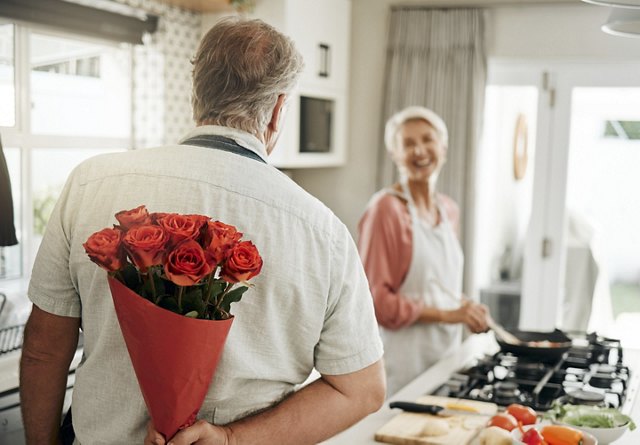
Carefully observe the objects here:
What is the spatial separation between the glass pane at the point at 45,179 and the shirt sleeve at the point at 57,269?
1.74 meters

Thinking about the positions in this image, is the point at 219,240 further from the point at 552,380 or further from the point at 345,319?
the point at 552,380

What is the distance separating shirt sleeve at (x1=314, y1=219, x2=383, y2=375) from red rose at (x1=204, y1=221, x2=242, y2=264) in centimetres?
25

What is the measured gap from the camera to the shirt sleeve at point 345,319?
126 cm

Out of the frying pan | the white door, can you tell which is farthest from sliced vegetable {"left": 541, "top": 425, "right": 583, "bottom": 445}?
the white door

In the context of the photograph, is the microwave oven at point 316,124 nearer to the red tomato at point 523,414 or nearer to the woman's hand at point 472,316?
the woman's hand at point 472,316

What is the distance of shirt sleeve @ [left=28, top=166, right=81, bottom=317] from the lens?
4.04 feet

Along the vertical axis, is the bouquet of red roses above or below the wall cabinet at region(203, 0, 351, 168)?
below

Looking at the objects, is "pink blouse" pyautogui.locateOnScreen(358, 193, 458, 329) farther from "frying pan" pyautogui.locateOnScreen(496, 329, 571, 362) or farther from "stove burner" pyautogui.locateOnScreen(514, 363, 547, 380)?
"stove burner" pyautogui.locateOnScreen(514, 363, 547, 380)

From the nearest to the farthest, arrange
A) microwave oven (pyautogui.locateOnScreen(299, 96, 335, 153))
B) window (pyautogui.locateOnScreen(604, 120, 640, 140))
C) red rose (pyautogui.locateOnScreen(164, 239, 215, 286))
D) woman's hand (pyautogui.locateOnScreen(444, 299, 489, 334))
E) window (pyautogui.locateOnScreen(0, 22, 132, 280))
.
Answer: red rose (pyautogui.locateOnScreen(164, 239, 215, 286)) < woman's hand (pyautogui.locateOnScreen(444, 299, 489, 334)) < window (pyautogui.locateOnScreen(0, 22, 132, 280)) < microwave oven (pyautogui.locateOnScreen(299, 96, 335, 153)) < window (pyautogui.locateOnScreen(604, 120, 640, 140))

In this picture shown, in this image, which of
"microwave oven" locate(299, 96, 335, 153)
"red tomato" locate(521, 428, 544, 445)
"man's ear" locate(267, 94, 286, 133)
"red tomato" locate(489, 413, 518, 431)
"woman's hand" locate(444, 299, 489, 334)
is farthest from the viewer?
"microwave oven" locate(299, 96, 335, 153)

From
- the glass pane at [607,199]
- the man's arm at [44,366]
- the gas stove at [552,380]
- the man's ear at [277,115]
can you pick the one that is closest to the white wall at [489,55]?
the glass pane at [607,199]

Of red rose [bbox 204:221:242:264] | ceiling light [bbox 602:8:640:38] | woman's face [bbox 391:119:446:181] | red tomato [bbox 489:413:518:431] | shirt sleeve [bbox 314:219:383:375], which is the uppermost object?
ceiling light [bbox 602:8:640:38]

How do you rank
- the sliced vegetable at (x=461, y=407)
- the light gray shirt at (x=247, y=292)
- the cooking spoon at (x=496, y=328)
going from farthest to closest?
the cooking spoon at (x=496, y=328), the sliced vegetable at (x=461, y=407), the light gray shirt at (x=247, y=292)

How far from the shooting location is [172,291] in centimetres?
107
